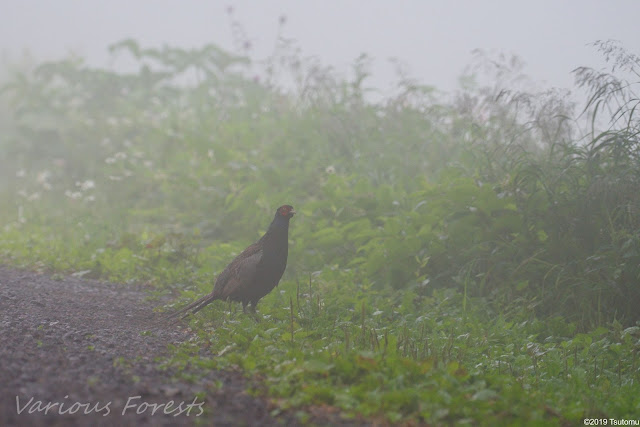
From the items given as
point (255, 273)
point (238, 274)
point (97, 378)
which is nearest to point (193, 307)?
point (238, 274)

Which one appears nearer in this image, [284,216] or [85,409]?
[85,409]

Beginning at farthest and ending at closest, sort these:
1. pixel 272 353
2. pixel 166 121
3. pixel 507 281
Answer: pixel 166 121
pixel 507 281
pixel 272 353

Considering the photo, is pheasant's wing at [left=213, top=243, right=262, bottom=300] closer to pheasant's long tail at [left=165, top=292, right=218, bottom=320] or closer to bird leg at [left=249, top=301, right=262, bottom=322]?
pheasant's long tail at [left=165, top=292, right=218, bottom=320]

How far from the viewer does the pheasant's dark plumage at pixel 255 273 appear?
4906mm

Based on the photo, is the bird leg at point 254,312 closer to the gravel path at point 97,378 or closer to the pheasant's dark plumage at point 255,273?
the pheasant's dark plumage at point 255,273

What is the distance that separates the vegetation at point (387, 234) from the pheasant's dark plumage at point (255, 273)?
16cm

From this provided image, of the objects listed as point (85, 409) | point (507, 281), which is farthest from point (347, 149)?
point (85, 409)

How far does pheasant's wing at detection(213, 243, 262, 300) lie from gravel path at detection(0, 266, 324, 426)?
0.53 m

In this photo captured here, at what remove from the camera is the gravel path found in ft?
8.37

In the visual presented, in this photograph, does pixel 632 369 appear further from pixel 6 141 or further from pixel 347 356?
pixel 6 141

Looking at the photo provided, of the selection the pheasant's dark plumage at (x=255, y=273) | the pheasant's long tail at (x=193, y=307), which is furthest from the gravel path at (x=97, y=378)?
the pheasant's dark plumage at (x=255, y=273)

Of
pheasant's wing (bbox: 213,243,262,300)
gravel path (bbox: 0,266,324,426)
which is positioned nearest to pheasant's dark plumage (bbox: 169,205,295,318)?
pheasant's wing (bbox: 213,243,262,300)

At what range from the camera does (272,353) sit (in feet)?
11.8

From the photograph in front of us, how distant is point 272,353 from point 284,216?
1782mm
